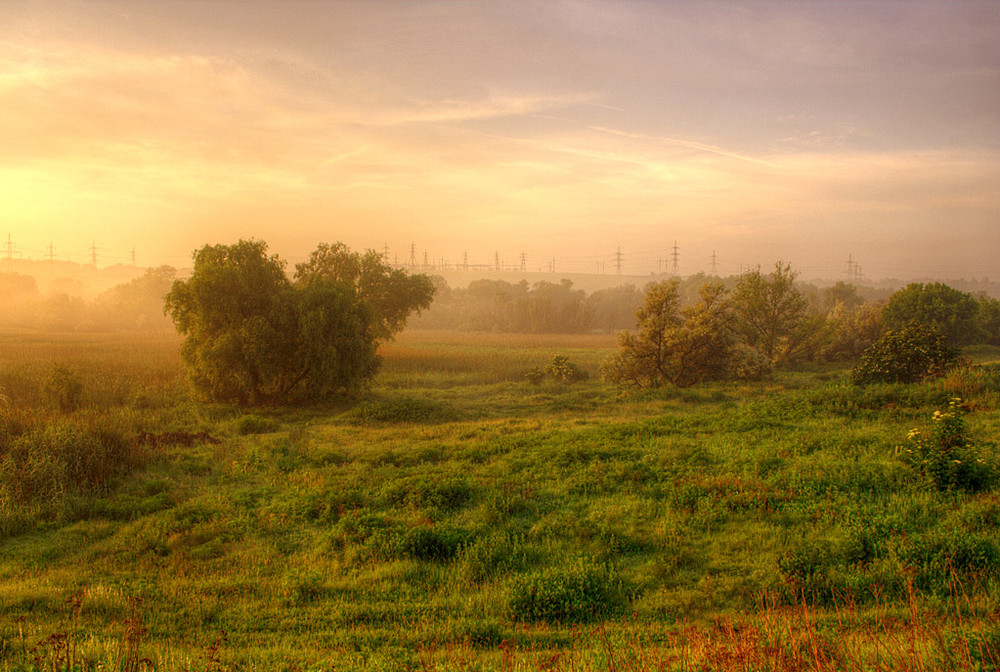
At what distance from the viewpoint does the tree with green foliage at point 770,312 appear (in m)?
32.1

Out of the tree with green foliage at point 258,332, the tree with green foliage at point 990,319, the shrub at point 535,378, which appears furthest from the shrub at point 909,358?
the tree with green foliage at point 990,319

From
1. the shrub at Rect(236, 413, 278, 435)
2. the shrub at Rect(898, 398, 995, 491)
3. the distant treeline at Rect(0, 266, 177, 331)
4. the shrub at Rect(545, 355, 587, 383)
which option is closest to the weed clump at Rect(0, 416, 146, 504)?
the shrub at Rect(236, 413, 278, 435)

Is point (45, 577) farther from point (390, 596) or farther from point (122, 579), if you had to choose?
point (390, 596)

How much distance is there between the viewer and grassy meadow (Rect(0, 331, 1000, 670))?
475cm

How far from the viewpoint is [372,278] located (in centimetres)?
3128

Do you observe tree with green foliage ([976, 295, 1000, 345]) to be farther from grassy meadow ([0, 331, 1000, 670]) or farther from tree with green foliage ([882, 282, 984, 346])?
grassy meadow ([0, 331, 1000, 670])

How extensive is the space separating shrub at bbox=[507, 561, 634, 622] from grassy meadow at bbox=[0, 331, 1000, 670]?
0.03 meters

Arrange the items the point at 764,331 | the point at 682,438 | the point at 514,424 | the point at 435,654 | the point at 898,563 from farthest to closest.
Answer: the point at 764,331 < the point at 514,424 < the point at 682,438 < the point at 898,563 < the point at 435,654

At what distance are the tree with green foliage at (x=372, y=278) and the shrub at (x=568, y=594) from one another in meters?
24.9

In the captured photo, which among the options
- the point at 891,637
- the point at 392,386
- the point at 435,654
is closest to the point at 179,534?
the point at 435,654

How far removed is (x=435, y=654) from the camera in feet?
15.6

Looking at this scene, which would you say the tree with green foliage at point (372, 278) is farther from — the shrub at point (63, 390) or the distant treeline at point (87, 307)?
the distant treeline at point (87, 307)

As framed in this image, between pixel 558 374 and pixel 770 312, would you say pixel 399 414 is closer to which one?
pixel 558 374

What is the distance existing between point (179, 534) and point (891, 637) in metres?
8.78
